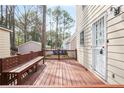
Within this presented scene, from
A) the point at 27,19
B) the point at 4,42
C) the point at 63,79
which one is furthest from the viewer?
the point at 27,19

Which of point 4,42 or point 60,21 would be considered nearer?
point 4,42

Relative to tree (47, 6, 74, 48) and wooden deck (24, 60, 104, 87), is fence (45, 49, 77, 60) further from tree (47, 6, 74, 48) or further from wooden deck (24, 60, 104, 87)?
tree (47, 6, 74, 48)

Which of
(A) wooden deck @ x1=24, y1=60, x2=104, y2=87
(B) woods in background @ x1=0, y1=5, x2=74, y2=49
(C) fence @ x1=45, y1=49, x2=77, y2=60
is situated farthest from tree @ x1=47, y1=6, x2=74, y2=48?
(A) wooden deck @ x1=24, y1=60, x2=104, y2=87

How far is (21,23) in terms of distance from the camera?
2067 centimetres

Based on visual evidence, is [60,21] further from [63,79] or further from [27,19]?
[63,79]

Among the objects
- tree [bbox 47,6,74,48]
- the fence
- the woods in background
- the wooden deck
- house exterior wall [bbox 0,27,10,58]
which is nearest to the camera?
the wooden deck

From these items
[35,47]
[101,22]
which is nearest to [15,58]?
[101,22]

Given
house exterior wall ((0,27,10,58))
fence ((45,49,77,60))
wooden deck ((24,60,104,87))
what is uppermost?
house exterior wall ((0,27,10,58))

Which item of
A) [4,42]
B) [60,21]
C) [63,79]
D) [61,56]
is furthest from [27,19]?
[63,79]

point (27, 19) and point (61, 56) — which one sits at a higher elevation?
point (27, 19)

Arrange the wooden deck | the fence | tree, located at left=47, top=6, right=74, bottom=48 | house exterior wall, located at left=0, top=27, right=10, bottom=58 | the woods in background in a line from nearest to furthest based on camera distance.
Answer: the wooden deck
house exterior wall, located at left=0, top=27, right=10, bottom=58
the fence
the woods in background
tree, located at left=47, top=6, right=74, bottom=48

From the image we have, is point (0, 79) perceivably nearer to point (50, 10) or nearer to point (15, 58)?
point (15, 58)

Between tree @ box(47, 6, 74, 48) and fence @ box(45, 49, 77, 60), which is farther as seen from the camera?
tree @ box(47, 6, 74, 48)

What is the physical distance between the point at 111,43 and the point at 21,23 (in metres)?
17.5
